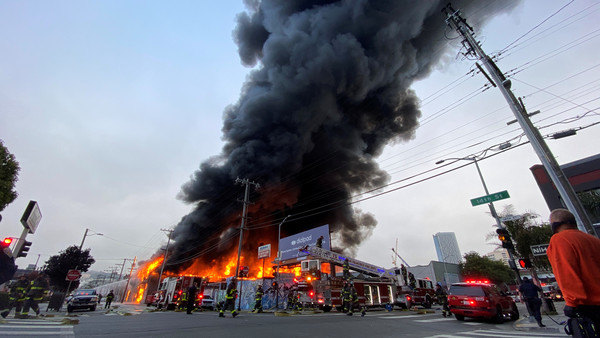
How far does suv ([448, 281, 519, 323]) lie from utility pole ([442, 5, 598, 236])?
14.0 ft

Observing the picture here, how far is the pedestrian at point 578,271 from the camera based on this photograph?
7.49 feet

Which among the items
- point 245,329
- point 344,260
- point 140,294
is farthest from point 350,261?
point 140,294

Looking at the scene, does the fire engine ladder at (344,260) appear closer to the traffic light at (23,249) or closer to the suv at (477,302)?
the suv at (477,302)

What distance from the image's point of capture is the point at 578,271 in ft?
7.86

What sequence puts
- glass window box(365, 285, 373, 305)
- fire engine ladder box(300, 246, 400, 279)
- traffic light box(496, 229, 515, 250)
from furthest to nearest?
fire engine ladder box(300, 246, 400, 279), glass window box(365, 285, 373, 305), traffic light box(496, 229, 515, 250)

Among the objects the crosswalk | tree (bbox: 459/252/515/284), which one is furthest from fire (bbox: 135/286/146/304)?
tree (bbox: 459/252/515/284)

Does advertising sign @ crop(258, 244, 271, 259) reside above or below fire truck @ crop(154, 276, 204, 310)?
above

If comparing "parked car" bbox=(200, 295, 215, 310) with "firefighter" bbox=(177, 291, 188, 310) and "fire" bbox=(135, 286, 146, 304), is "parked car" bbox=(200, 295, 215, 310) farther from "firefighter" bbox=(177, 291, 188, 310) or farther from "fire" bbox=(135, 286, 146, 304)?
"fire" bbox=(135, 286, 146, 304)

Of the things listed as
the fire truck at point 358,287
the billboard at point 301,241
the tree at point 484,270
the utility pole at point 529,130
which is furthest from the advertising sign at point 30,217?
the tree at point 484,270

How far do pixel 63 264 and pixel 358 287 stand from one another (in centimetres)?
2903

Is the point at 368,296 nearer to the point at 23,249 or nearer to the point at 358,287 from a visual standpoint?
the point at 358,287

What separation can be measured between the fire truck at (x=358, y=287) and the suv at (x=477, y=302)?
21.9 feet

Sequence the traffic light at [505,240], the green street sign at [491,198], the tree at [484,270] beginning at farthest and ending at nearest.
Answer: the tree at [484,270], the green street sign at [491,198], the traffic light at [505,240]

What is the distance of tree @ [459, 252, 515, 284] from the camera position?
50.6 m
